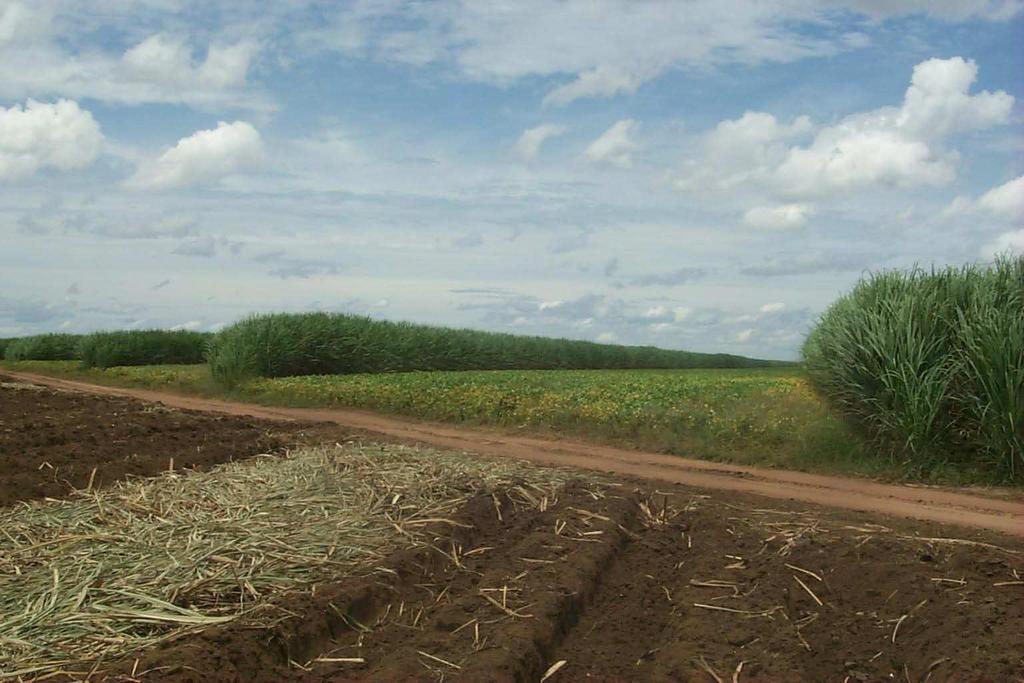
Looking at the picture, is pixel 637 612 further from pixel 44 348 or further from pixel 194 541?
pixel 44 348

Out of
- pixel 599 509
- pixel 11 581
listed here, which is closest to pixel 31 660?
pixel 11 581

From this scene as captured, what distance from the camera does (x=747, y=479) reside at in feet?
31.9

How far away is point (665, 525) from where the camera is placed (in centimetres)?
672

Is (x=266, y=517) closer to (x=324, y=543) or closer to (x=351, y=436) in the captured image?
(x=324, y=543)

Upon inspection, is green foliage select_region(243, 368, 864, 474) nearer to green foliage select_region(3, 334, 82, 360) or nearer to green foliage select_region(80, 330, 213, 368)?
green foliage select_region(80, 330, 213, 368)

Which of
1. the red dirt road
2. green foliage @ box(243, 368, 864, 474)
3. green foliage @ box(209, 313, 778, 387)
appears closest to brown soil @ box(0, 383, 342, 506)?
the red dirt road

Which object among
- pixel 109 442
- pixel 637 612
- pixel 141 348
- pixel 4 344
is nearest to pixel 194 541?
pixel 637 612

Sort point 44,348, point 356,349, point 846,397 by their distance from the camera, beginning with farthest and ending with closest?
point 44,348 → point 356,349 → point 846,397

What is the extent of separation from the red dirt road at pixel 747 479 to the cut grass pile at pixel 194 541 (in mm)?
2322

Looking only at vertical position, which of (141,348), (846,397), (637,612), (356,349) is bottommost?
(637,612)

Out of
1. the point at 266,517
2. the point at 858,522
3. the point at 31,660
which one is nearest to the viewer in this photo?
the point at 31,660

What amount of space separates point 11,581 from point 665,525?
4483 millimetres

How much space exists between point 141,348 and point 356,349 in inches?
494

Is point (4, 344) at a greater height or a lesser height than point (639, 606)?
greater
